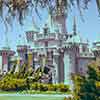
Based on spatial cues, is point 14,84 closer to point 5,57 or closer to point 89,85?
point 5,57

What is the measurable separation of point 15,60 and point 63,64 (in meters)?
7.59

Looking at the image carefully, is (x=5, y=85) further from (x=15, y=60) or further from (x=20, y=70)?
(x=15, y=60)

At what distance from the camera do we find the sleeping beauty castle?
123 ft

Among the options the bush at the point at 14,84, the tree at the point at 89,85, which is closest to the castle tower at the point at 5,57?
the bush at the point at 14,84

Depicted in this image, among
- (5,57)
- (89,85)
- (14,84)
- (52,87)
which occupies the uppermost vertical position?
(5,57)

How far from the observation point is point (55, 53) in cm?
3941

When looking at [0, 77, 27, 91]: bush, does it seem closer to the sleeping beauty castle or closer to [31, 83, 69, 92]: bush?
[31, 83, 69, 92]: bush

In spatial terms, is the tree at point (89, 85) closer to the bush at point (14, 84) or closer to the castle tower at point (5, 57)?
the bush at point (14, 84)

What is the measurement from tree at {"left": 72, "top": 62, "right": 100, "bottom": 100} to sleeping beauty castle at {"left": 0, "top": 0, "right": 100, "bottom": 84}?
73.8ft

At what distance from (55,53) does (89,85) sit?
27.7m

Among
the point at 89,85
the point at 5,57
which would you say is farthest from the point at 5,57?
the point at 89,85

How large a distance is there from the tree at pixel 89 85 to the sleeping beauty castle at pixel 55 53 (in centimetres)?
2248

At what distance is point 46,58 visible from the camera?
40.9 metres

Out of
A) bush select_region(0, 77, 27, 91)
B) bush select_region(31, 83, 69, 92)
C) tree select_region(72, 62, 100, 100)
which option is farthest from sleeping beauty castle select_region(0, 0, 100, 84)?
tree select_region(72, 62, 100, 100)
